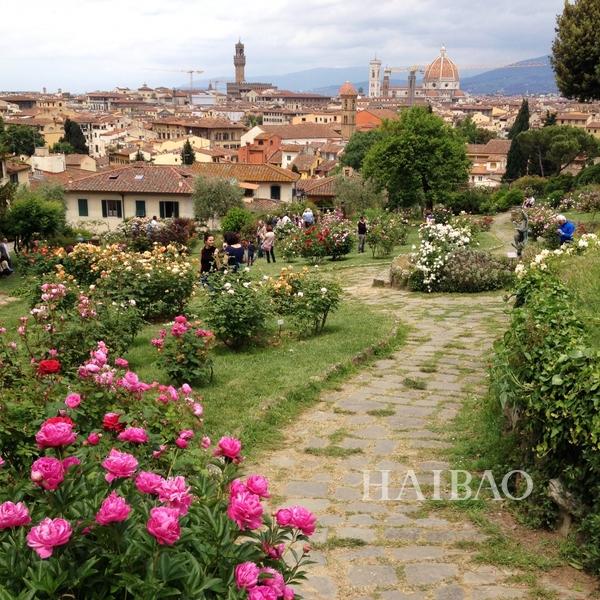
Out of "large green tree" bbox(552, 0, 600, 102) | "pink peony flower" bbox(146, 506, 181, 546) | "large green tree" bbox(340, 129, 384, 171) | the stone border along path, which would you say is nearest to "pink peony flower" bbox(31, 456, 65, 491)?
"pink peony flower" bbox(146, 506, 181, 546)

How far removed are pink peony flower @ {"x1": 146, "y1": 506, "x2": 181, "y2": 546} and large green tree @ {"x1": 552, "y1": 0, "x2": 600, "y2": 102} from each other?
26.0 meters

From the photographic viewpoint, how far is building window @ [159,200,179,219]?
40.2 meters

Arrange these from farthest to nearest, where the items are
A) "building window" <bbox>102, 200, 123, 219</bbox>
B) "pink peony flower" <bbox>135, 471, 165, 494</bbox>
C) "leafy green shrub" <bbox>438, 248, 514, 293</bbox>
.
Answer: "building window" <bbox>102, 200, 123, 219</bbox>
"leafy green shrub" <bbox>438, 248, 514, 293</bbox>
"pink peony flower" <bbox>135, 471, 165, 494</bbox>

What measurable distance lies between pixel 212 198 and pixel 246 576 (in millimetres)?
37994

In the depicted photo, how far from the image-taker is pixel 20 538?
2.25 meters

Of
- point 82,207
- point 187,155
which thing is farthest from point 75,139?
point 82,207

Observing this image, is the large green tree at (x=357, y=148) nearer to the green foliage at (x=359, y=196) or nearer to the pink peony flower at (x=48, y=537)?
the green foliage at (x=359, y=196)

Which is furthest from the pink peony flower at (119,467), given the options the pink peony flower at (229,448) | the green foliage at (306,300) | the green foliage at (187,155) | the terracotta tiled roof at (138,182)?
the green foliage at (187,155)

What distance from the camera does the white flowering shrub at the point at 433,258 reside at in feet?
41.0

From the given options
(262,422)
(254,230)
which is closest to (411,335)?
(262,422)

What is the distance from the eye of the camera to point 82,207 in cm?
4006

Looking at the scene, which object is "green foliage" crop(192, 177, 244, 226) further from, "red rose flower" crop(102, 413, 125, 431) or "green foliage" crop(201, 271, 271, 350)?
"red rose flower" crop(102, 413, 125, 431)

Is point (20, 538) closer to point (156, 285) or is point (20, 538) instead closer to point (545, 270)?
point (545, 270)

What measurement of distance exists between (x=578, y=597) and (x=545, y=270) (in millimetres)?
3946
